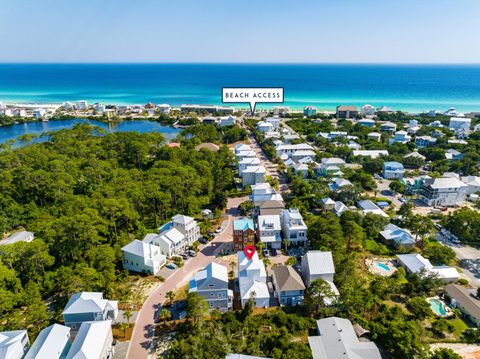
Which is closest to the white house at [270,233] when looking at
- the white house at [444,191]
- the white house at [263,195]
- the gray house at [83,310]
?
the white house at [263,195]

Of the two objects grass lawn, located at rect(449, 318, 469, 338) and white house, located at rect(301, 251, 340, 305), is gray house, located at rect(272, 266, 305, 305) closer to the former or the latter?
white house, located at rect(301, 251, 340, 305)

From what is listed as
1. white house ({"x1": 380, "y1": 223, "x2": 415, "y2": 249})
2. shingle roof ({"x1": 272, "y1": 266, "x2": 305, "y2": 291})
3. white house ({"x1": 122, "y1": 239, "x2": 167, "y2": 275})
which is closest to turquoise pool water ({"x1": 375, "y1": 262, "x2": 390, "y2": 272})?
white house ({"x1": 380, "y1": 223, "x2": 415, "y2": 249})

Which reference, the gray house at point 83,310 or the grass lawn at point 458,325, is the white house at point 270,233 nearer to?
the grass lawn at point 458,325

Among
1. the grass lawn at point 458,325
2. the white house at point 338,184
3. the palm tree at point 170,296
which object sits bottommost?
the grass lawn at point 458,325

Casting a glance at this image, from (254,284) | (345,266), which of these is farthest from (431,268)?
(254,284)

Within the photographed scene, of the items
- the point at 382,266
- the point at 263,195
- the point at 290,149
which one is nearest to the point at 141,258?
the point at 263,195

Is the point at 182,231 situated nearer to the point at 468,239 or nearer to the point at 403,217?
the point at 403,217
